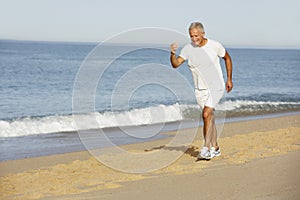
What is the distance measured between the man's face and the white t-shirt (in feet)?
0.31

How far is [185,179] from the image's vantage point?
20.7ft

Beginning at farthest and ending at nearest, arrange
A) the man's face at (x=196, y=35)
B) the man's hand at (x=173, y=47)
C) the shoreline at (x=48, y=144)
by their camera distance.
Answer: the shoreline at (x=48, y=144)
the man's face at (x=196, y=35)
the man's hand at (x=173, y=47)

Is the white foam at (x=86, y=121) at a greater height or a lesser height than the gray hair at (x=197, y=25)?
lesser

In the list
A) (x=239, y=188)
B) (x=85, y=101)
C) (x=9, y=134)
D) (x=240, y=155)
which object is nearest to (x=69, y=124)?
(x=9, y=134)

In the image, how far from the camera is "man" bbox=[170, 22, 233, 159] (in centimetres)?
733

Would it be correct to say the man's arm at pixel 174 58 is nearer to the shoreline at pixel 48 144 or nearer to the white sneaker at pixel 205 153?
the white sneaker at pixel 205 153

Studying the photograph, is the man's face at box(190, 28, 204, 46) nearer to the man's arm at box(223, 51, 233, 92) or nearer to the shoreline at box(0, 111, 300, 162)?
the man's arm at box(223, 51, 233, 92)

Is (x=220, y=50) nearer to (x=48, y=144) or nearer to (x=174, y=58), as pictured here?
(x=174, y=58)

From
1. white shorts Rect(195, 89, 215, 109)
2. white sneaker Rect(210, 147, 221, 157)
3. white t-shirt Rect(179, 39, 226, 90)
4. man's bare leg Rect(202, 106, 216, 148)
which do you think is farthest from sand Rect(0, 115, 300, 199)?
white t-shirt Rect(179, 39, 226, 90)

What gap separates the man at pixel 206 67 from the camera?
733 centimetres

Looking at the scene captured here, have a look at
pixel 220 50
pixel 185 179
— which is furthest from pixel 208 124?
pixel 185 179

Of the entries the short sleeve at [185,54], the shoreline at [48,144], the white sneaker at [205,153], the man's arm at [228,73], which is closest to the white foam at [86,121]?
the shoreline at [48,144]

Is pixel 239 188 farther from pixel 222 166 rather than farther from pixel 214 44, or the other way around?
pixel 214 44

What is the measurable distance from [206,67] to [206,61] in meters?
0.09
